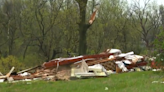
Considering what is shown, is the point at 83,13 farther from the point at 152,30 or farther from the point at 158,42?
the point at 152,30

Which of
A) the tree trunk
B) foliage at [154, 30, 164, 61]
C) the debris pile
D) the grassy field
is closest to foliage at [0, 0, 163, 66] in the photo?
the tree trunk

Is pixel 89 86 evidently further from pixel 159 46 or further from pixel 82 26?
pixel 82 26

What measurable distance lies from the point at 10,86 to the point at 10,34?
29.2 meters

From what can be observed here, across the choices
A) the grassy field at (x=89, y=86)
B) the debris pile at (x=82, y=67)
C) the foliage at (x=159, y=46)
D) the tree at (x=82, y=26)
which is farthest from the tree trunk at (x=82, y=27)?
the grassy field at (x=89, y=86)

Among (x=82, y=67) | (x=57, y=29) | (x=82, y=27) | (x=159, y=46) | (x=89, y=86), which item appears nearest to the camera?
(x=89, y=86)

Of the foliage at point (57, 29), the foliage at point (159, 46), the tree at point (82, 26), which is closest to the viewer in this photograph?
the foliage at point (159, 46)

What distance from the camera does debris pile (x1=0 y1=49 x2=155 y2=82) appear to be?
42.3 feet

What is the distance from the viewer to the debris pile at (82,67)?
1291 cm

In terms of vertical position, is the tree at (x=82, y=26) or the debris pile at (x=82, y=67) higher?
the tree at (x=82, y=26)

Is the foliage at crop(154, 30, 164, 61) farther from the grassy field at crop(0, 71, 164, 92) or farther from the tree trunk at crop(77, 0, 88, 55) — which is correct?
the tree trunk at crop(77, 0, 88, 55)

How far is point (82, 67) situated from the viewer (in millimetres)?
13234

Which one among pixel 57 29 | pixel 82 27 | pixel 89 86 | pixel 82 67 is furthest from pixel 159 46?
pixel 57 29

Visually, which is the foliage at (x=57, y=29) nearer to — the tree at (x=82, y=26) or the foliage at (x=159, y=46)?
the tree at (x=82, y=26)

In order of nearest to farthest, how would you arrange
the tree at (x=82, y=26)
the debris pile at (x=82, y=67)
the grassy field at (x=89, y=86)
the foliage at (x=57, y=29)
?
the grassy field at (x=89, y=86) → the debris pile at (x=82, y=67) → the tree at (x=82, y=26) → the foliage at (x=57, y=29)
